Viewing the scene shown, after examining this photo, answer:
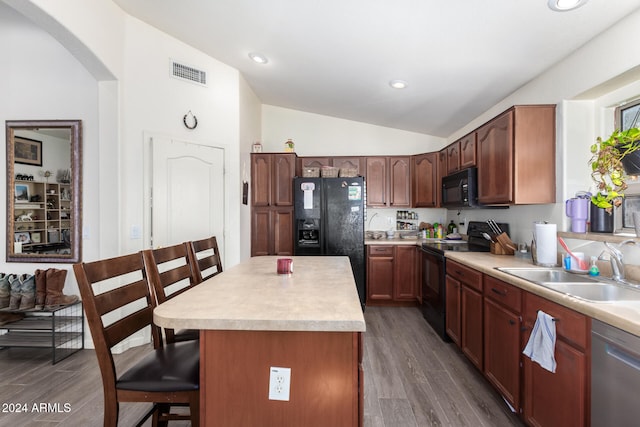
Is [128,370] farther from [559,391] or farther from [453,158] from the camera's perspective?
[453,158]

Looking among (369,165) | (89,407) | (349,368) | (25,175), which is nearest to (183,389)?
(349,368)

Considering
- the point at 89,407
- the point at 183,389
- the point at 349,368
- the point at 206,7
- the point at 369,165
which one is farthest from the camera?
the point at 369,165

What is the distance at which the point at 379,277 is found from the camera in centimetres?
379

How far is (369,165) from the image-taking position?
4105mm

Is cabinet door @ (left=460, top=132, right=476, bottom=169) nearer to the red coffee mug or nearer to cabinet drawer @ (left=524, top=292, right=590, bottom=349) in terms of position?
cabinet drawer @ (left=524, top=292, right=590, bottom=349)

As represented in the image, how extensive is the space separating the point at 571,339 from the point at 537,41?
1864 mm

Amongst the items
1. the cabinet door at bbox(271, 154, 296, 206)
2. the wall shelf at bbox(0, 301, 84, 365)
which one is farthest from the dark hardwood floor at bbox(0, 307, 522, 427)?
the cabinet door at bbox(271, 154, 296, 206)

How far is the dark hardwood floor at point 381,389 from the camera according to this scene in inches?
69.8

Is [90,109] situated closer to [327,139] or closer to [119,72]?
[119,72]

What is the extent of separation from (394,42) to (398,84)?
27.7 inches

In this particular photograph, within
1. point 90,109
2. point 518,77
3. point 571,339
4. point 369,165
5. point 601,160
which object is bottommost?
point 571,339

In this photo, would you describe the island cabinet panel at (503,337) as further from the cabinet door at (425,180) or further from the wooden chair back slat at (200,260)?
the cabinet door at (425,180)

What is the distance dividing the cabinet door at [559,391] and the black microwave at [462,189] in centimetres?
155

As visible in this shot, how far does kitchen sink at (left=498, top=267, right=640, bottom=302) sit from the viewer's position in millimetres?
1455
